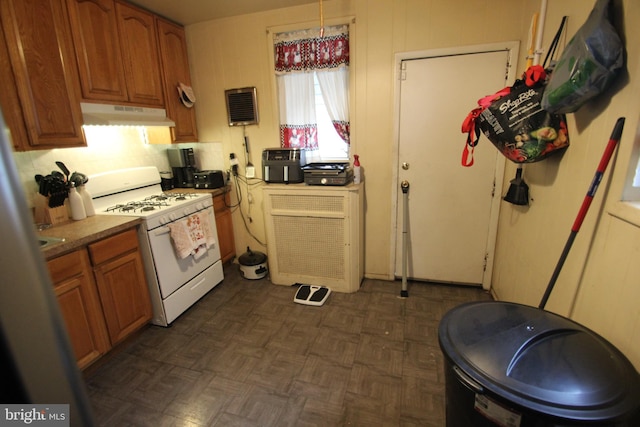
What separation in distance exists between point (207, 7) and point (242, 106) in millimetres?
829

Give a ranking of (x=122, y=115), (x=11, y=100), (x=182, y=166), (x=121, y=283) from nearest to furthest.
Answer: (x=11, y=100) → (x=121, y=283) → (x=122, y=115) → (x=182, y=166)

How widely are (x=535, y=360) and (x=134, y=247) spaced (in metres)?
2.29

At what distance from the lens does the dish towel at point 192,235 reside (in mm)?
2322

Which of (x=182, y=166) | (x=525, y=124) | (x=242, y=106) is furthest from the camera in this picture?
(x=182, y=166)

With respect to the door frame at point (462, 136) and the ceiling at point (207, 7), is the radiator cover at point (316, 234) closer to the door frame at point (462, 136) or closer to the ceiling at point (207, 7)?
the door frame at point (462, 136)

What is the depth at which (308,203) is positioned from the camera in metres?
2.66

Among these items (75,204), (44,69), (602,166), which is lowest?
(75,204)

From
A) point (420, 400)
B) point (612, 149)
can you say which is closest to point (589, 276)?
point (612, 149)

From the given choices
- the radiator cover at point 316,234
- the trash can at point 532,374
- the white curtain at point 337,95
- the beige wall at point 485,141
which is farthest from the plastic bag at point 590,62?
the white curtain at point 337,95

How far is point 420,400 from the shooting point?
5.40ft

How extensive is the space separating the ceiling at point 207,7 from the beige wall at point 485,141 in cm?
8

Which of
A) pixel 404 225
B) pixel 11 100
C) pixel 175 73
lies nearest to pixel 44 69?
pixel 11 100

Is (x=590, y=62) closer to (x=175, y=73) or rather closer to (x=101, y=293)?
(x=101, y=293)

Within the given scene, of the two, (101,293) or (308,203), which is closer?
(101,293)
